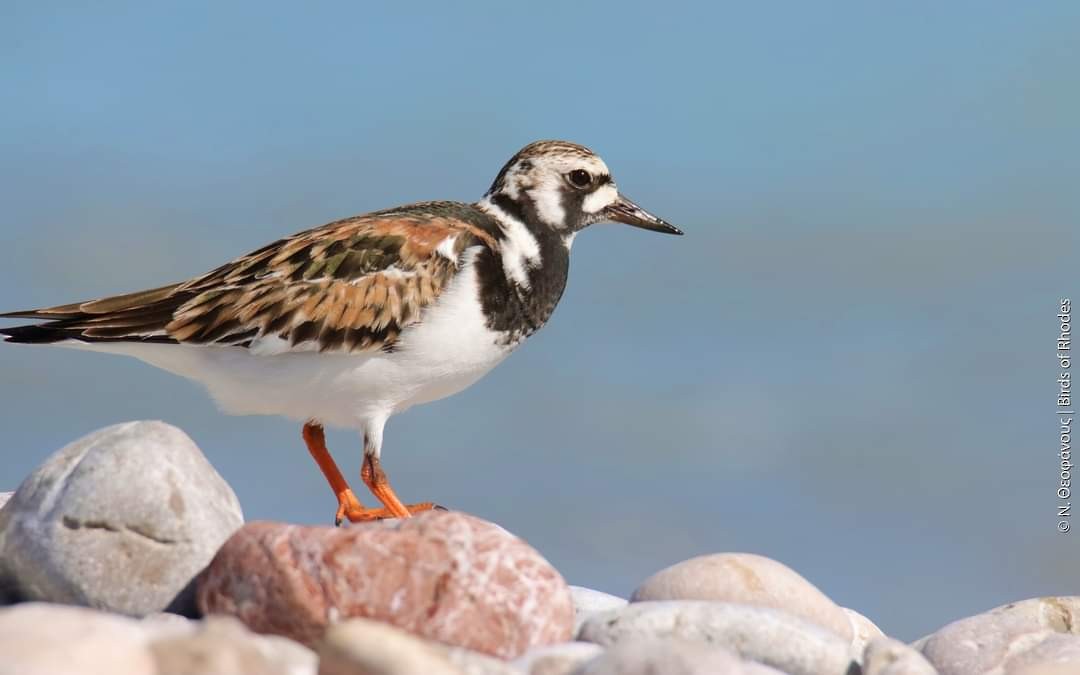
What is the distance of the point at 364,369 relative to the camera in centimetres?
898

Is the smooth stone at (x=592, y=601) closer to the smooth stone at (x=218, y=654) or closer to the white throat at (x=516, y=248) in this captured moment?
the white throat at (x=516, y=248)

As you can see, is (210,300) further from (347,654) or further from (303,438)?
(347,654)

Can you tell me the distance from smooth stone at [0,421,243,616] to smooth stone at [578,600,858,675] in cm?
231

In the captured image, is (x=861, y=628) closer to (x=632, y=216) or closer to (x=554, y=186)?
(x=632, y=216)

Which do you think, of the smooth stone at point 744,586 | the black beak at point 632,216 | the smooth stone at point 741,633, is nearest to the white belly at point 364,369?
the black beak at point 632,216

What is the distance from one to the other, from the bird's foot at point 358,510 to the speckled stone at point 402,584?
9.63ft

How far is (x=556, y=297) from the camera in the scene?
9.85 meters

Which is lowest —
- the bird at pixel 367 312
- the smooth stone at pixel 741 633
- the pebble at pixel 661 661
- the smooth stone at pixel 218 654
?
the smooth stone at pixel 218 654

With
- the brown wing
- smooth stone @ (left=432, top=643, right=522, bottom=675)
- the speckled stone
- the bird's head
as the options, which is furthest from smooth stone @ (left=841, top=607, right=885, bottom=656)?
smooth stone @ (left=432, top=643, right=522, bottom=675)

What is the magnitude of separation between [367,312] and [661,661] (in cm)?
442

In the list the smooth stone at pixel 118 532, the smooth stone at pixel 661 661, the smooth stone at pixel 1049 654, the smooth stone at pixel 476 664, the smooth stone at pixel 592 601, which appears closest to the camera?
the smooth stone at pixel 661 661

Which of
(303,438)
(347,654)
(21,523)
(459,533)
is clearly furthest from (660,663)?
(303,438)

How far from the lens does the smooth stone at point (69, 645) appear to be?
476 centimetres

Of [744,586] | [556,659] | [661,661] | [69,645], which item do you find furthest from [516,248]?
[69,645]
